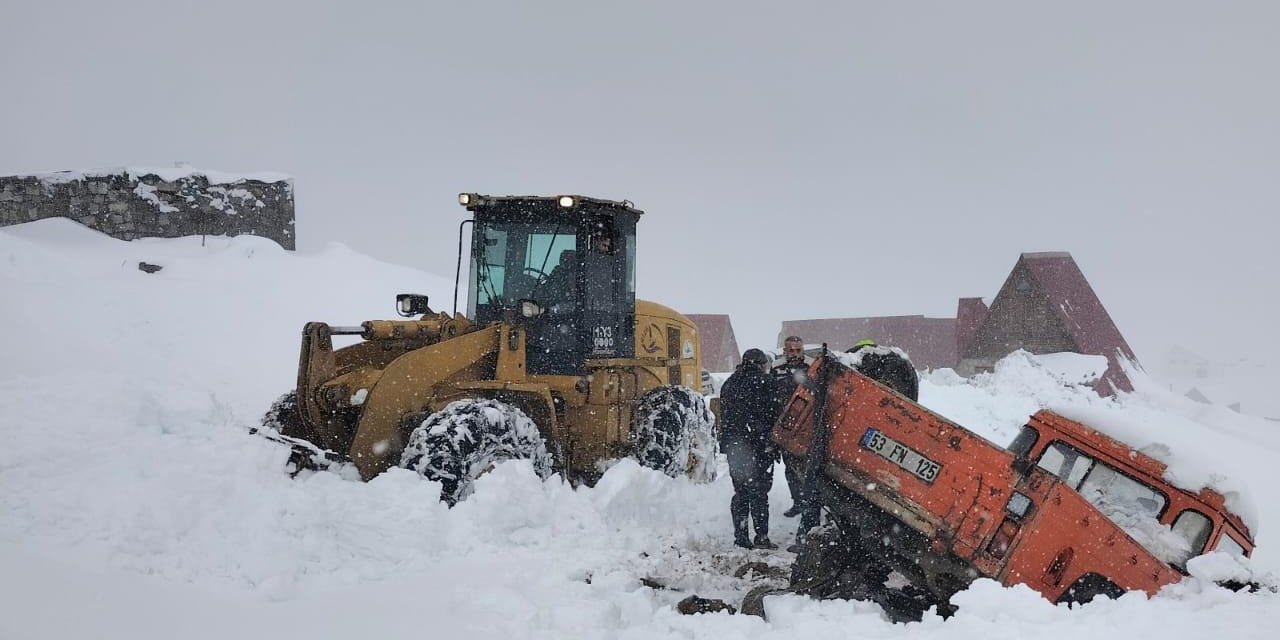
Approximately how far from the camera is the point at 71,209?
20.5 metres

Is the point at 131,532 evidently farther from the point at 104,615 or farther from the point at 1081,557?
the point at 1081,557

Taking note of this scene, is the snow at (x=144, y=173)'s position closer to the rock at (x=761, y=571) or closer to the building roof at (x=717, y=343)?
the rock at (x=761, y=571)

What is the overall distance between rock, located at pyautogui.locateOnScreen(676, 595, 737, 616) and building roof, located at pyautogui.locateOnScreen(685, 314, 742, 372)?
111ft

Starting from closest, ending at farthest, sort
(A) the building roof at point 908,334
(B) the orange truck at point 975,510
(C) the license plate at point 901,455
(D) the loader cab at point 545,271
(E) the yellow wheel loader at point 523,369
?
(B) the orange truck at point 975,510 → (C) the license plate at point 901,455 → (E) the yellow wheel loader at point 523,369 → (D) the loader cab at point 545,271 → (A) the building roof at point 908,334

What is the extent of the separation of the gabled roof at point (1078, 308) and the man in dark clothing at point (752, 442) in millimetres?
19045

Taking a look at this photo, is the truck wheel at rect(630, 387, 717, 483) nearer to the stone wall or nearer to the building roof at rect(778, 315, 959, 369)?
the stone wall

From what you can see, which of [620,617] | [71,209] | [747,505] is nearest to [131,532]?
[620,617]

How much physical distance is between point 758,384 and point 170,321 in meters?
13.8

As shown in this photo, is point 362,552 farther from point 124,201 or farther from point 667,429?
point 124,201

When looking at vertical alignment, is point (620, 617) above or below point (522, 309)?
below

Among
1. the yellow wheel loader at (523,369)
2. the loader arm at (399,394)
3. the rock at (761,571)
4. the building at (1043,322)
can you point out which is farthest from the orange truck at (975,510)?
the building at (1043,322)

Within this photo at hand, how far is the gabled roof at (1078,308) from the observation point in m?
23.9

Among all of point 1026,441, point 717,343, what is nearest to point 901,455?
point 1026,441

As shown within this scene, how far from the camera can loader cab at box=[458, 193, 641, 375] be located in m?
7.75
